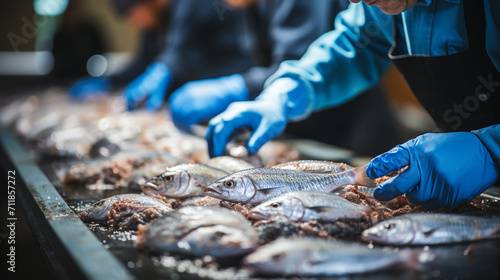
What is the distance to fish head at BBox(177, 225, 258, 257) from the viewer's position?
154cm

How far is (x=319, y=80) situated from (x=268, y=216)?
1.50m

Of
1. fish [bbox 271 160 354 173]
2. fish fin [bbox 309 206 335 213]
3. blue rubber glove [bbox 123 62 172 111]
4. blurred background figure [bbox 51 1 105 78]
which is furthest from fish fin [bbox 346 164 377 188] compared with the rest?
blurred background figure [bbox 51 1 105 78]

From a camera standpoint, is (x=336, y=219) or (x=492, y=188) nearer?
(x=336, y=219)

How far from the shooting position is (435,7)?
2.23 meters

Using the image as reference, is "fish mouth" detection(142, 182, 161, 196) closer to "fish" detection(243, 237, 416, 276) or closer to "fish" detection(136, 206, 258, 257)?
"fish" detection(136, 206, 258, 257)

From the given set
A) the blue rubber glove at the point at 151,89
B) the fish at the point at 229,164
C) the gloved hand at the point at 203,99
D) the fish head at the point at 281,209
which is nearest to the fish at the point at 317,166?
the fish at the point at 229,164

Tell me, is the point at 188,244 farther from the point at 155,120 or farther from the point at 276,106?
the point at 155,120

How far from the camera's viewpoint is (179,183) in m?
2.22

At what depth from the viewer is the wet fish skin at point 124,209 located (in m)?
1.99

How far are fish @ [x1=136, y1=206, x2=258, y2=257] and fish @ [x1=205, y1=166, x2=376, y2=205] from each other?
252mm

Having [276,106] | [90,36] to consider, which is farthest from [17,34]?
[276,106]

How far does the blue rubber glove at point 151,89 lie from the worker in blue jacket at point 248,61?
0.04 ft

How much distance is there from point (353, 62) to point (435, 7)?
0.83 m

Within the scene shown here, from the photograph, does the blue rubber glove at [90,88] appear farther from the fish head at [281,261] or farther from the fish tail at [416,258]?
the fish tail at [416,258]
